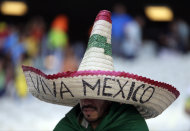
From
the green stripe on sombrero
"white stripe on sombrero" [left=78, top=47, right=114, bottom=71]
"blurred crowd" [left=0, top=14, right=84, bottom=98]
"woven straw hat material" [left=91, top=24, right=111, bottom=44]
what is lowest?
"white stripe on sombrero" [left=78, top=47, right=114, bottom=71]

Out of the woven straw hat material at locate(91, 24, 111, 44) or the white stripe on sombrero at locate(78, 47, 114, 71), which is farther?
the woven straw hat material at locate(91, 24, 111, 44)

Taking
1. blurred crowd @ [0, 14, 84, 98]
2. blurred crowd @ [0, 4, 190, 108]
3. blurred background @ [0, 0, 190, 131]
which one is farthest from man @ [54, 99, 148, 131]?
blurred crowd @ [0, 14, 84, 98]

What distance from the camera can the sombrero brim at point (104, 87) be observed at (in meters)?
4.27

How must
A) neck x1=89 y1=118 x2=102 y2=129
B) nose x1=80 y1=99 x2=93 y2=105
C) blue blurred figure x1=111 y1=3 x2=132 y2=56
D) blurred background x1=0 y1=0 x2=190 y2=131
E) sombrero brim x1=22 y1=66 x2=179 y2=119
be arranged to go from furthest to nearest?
blue blurred figure x1=111 y1=3 x2=132 y2=56, blurred background x1=0 y1=0 x2=190 y2=131, neck x1=89 y1=118 x2=102 y2=129, nose x1=80 y1=99 x2=93 y2=105, sombrero brim x1=22 y1=66 x2=179 y2=119

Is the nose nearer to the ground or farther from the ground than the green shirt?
farther from the ground

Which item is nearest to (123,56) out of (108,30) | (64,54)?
(64,54)

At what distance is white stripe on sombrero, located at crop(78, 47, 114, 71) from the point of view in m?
4.47

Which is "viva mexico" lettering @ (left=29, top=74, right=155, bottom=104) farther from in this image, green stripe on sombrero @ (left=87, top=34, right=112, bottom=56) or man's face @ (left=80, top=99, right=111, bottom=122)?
green stripe on sombrero @ (left=87, top=34, right=112, bottom=56)

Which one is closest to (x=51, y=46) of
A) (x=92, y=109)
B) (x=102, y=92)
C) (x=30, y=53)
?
(x=30, y=53)

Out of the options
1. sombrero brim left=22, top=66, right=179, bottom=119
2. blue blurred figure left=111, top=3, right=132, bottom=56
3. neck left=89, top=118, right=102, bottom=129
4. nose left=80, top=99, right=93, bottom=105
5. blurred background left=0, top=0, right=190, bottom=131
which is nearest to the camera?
sombrero brim left=22, top=66, right=179, bottom=119

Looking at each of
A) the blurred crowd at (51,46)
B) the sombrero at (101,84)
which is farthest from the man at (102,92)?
the blurred crowd at (51,46)

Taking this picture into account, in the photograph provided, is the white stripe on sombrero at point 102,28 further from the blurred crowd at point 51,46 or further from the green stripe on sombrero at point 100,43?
the blurred crowd at point 51,46

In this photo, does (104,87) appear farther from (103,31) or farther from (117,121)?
(103,31)

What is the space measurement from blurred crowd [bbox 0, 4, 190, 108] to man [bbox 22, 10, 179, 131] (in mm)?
8944
